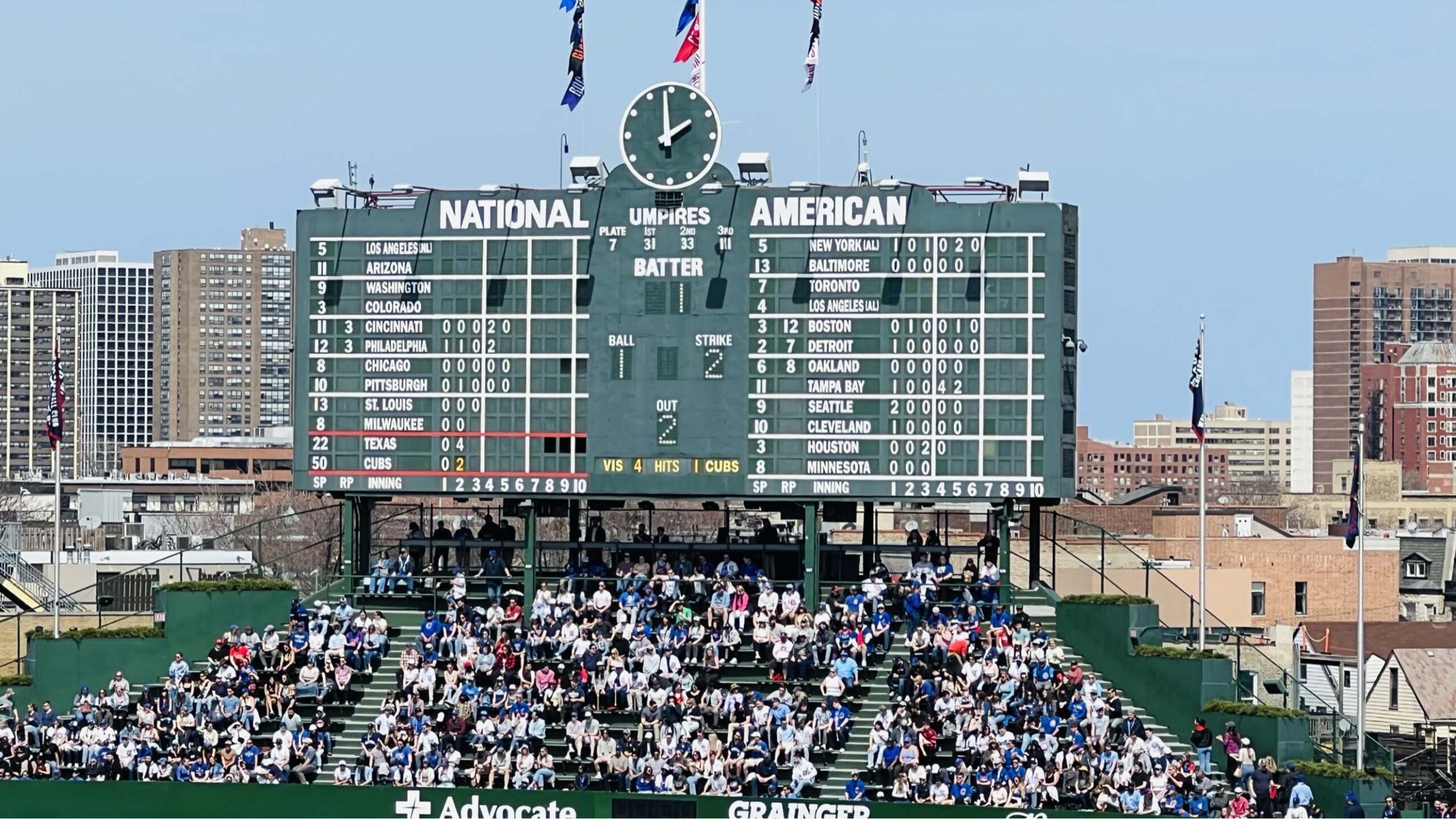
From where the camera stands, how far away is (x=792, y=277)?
43.7 metres

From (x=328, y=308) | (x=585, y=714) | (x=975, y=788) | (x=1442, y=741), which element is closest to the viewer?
(x=975, y=788)

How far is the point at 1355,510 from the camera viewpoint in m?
48.7

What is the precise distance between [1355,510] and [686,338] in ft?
47.1

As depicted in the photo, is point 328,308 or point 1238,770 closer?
point 1238,770

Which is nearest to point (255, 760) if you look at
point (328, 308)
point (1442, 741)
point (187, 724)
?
point (187, 724)

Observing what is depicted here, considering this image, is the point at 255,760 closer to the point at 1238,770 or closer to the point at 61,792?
the point at 61,792

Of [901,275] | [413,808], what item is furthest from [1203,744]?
[413,808]

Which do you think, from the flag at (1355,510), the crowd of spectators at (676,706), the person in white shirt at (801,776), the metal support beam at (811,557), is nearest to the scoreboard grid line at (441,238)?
the crowd of spectators at (676,706)

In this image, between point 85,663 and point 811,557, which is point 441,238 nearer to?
point 811,557

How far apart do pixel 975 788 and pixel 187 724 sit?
44.9 feet

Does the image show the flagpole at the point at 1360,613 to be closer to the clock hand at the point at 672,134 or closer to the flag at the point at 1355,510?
the flag at the point at 1355,510

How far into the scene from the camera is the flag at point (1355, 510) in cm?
4853

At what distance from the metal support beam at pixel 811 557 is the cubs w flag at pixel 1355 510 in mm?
11173

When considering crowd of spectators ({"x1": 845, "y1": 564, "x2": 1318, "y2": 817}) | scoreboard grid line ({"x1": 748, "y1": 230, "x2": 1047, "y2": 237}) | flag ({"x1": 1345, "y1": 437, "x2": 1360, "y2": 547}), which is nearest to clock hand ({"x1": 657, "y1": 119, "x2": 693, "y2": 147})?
scoreboard grid line ({"x1": 748, "y1": 230, "x2": 1047, "y2": 237})
